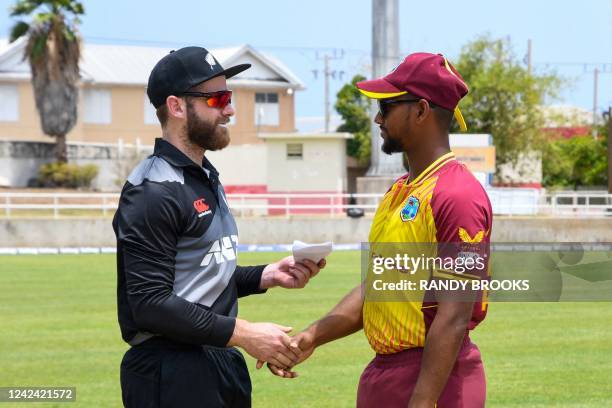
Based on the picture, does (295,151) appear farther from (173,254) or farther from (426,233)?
(426,233)

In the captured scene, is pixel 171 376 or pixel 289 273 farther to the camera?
pixel 289 273

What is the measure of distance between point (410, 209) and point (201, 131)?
3.86 feet

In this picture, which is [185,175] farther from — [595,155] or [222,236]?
[595,155]

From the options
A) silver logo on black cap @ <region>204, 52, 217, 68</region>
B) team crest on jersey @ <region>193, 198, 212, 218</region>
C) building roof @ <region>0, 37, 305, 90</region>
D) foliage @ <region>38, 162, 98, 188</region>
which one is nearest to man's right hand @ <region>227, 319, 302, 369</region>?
team crest on jersey @ <region>193, 198, 212, 218</region>

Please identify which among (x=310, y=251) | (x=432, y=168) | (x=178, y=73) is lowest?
(x=310, y=251)

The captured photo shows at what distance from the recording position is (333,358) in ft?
41.9

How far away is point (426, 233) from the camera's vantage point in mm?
4383

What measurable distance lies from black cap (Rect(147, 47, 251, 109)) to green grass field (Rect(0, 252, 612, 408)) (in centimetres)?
569

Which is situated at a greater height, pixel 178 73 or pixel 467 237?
pixel 178 73

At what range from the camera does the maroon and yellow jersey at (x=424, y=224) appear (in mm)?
4262

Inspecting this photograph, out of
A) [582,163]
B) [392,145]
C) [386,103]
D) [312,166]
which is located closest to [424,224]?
[392,145]

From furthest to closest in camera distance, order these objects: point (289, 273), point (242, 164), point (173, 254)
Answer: point (242, 164)
point (289, 273)
point (173, 254)

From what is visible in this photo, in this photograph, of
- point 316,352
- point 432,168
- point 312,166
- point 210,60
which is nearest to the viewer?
point 432,168

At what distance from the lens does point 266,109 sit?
79.6 metres
